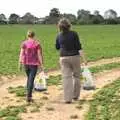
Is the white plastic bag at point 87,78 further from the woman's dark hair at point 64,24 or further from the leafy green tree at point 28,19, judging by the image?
the leafy green tree at point 28,19

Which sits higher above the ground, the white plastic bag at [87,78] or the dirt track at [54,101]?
the white plastic bag at [87,78]

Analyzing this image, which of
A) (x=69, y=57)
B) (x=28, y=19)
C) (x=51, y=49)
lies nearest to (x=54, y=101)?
(x=69, y=57)

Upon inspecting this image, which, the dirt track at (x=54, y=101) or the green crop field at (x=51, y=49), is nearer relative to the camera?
the dirt track at (x=54, y=101)

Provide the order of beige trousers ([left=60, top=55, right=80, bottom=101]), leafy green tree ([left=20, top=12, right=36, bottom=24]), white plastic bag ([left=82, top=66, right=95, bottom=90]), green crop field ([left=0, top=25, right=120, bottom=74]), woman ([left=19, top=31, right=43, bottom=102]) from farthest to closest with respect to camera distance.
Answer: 1. leafy green tree ([left=20, top=12, right=36, bottom=24])
2. green crop field ([left=0, top=25, right=120, bottom=74])
3. white plastic bag ([left=82, top=66, right=95, bottom=90])
4. woman ([left=19, top=31, right=43, bottom=102])
5. beige trousers ([left=60, top=55, right=80, bottom=101])

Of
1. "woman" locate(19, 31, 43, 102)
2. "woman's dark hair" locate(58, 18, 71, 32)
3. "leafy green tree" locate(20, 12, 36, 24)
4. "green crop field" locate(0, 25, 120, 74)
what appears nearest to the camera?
"woman's dark hair" locate(58, 18, 71, 32)

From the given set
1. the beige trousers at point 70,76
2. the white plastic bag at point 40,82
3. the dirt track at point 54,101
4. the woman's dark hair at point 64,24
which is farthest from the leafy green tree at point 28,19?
the woman's dark hair at point 64,24

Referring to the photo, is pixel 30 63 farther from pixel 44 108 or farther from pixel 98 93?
pixel 98 93

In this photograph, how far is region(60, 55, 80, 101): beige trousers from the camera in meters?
12.4

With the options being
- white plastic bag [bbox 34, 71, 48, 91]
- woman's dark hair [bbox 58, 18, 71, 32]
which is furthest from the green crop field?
woman's dark hair [bbox 58, 18, 71, 32]

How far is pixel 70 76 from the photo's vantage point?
12523mm

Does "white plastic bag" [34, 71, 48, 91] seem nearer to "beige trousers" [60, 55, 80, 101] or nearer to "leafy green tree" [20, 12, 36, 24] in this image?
"beige trousers" [60, 55, 80, 101]

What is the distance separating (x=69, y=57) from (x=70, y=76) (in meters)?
0.47

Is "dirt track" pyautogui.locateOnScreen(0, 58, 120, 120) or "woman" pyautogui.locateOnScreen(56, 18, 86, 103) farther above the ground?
"woman" pyautogui.locateOnScreen(56, 18, 86, 103)

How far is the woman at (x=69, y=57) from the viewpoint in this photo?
40.4ft
